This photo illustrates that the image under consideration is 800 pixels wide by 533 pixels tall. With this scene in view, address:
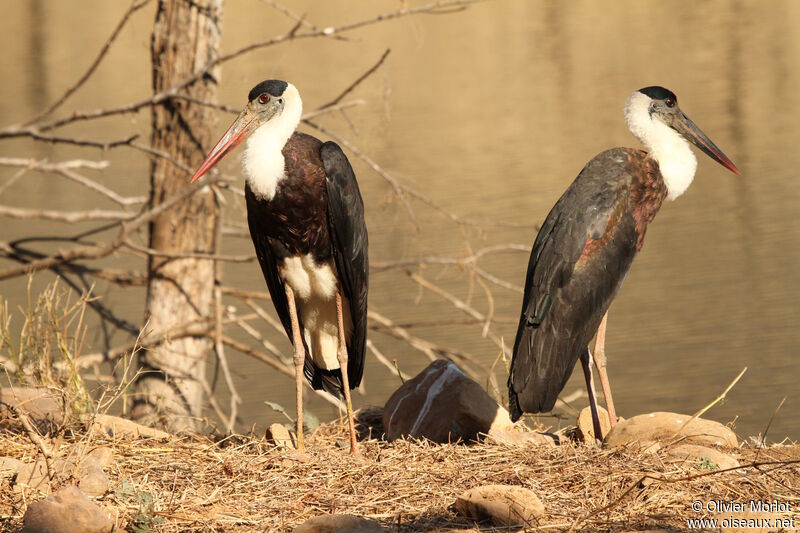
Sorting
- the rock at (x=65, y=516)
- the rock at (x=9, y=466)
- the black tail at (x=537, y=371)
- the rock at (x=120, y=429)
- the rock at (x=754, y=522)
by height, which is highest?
the black tail at (x=537, y=371)

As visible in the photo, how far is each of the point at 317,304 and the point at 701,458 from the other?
1.90 m

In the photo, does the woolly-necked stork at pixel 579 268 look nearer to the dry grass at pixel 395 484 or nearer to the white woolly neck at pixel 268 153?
the dry grass at pixel 395 484

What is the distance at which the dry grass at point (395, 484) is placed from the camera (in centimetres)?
352

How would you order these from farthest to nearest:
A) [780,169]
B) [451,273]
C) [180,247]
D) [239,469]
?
[780,169] → [451,273] → [180,247] → [239,469]

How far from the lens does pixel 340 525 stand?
127 inches

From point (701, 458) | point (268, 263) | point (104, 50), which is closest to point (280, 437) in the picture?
point (268, 263)

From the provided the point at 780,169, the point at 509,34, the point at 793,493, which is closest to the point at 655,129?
the point at 793,493

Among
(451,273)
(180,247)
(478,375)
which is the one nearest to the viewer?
(180,247)

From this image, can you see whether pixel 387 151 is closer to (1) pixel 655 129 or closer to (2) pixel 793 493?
(1) pixel 655 129

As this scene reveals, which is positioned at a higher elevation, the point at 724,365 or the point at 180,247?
the point at 180,247

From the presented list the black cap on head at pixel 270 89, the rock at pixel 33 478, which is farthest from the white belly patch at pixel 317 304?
the rock at pixel 33 478

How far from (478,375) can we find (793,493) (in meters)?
4.41

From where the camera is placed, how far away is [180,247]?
7.14 metres

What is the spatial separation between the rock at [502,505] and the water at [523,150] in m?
3.48
